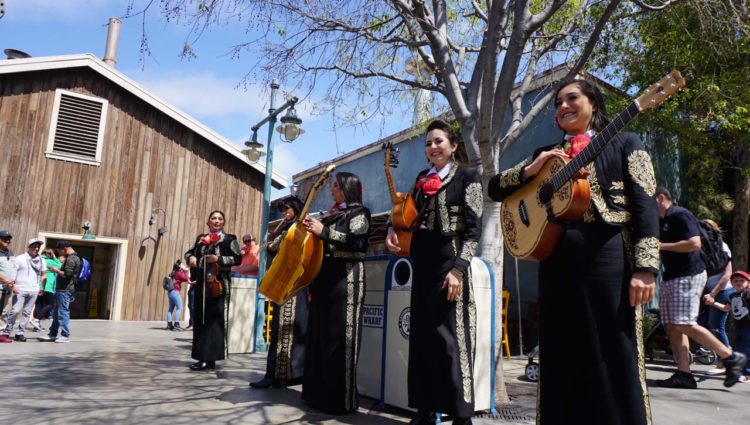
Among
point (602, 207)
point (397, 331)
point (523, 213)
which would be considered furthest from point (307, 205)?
point (602, 207)

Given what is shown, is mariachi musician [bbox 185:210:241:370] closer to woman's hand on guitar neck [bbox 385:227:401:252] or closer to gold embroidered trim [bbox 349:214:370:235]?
gold embroidered trim [bbox 349:214:370:235]

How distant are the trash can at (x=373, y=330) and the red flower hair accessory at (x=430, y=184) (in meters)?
1.10

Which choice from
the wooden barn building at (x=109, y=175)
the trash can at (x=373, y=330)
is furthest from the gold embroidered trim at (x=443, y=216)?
the wooden barn building at (x=109, y=175)

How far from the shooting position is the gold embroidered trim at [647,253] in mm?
2385

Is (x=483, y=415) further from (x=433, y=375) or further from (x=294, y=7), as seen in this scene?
(x=294, y=7)

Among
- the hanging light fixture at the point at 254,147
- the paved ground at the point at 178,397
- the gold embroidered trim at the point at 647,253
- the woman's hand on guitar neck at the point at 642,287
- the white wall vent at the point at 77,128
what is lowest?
the paved ground at the point at 178,397

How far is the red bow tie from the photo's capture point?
2.68 m

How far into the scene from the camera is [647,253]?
2412 mm

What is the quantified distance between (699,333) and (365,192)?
49.2 ft

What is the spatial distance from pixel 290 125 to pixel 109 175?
29.0ft

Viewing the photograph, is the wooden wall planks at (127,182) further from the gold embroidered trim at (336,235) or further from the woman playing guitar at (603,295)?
the woman playing guitar at (603,295)

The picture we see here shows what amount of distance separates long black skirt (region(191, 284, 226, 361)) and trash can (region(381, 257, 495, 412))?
241 cm

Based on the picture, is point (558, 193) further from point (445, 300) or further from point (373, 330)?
point (373, 330)

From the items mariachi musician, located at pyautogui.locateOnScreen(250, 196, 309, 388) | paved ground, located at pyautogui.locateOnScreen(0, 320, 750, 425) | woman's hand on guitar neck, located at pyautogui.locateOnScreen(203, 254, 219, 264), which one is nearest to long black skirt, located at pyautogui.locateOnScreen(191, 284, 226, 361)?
paved ground, located at pyautogui.locateOnScreen(0, 320, 750, 425)
